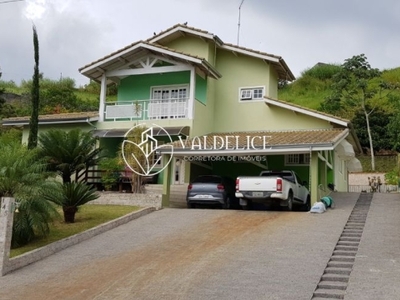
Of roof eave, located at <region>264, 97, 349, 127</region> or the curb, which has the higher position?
roof eave, located at <region>264, 97, 349, 127</region>

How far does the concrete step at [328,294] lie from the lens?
28.5 ft

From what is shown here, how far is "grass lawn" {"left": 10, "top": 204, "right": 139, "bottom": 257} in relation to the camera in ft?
44.3

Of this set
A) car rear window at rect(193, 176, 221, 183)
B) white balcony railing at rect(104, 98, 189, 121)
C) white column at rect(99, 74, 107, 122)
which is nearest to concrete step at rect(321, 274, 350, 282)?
car rear window at rect(193, 176, 221, 183)

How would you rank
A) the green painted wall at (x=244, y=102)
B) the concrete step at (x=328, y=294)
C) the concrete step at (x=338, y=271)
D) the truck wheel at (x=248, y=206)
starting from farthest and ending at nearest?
the green painted wall at (x=244, y=102) → the truck wheel at (x=248, y=206) → the concrete step at (x=338, y=271) → the concrete step at (x=328, y=294)

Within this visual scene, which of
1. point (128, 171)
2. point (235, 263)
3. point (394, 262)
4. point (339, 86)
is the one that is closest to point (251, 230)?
point (235, 263)

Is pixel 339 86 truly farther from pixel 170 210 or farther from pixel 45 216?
pixel 45 216

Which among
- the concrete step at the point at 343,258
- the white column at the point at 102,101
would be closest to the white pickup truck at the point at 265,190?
the concrete step at the point at 343,258

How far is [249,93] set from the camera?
26.5m

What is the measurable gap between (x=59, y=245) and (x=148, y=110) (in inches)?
464

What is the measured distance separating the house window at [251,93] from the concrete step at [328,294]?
59.3 ft

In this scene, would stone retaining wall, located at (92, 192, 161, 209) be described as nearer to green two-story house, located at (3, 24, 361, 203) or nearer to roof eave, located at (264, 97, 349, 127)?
green two-story house, located at (3, 24, 361, 203)

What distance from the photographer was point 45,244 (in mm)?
13398

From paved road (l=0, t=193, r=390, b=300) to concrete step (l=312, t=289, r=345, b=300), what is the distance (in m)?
0.14

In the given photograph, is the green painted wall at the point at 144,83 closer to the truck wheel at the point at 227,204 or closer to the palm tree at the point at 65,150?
the palm tree at the point at 65,150
